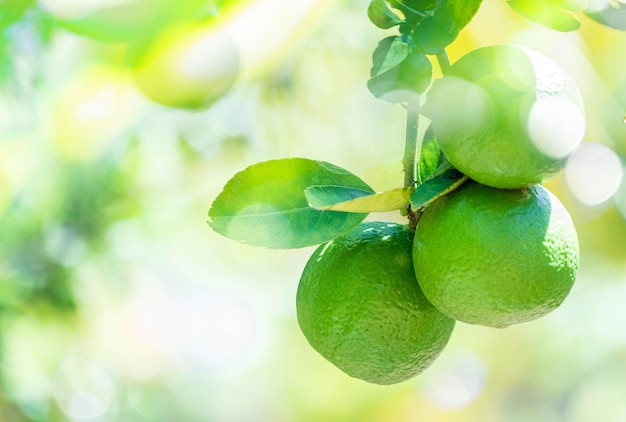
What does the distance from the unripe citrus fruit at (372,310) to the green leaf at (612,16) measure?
316 mm

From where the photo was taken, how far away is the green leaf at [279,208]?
30.8 inches

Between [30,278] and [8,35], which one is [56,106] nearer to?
[8,35]

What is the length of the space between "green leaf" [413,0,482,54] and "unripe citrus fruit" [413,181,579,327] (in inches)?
6.1

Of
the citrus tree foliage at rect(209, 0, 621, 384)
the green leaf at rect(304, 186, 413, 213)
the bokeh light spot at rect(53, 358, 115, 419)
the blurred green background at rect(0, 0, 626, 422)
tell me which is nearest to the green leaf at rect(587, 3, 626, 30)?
the citrus tree foliage at rect(209, 0, 621, 384)

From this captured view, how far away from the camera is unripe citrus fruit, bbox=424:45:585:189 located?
2.41 feet

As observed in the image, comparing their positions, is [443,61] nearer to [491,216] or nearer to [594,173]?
[491,216]

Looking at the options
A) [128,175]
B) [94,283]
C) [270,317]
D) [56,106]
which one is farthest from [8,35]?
[270,317]

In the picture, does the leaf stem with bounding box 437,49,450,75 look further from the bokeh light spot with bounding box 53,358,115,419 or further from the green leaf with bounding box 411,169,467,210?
the bokeh light spot with bounding box 53,358,115,419

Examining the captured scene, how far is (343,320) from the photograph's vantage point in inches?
34.2

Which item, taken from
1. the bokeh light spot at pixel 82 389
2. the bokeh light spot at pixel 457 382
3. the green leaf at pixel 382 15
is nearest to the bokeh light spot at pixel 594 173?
the green leaf at pixel 382 15

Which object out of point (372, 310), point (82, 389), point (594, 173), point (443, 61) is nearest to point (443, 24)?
point (443, 61)

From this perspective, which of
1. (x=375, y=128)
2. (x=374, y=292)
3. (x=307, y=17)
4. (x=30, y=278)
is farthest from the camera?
(x=375, y=128)

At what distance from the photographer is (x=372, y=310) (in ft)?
2.83

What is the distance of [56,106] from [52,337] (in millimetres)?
1055
